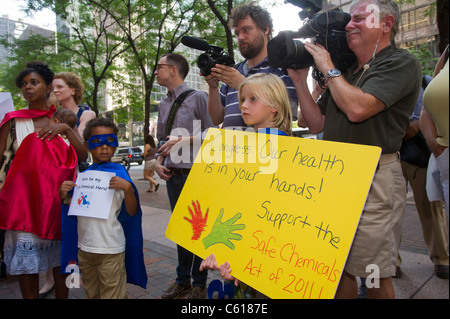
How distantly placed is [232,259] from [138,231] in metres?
1.12

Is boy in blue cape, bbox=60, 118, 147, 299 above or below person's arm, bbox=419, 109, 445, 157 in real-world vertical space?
below

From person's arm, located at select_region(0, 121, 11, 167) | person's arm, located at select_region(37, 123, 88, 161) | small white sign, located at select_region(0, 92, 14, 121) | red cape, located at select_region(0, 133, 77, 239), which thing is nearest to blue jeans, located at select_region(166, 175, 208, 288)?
person's arm, located at select_region(37, 123, 88, 161)

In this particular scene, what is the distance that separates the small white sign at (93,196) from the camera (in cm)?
224

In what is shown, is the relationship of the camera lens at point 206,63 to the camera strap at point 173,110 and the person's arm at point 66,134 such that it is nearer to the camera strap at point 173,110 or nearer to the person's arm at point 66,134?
the camera strap at point 173,110

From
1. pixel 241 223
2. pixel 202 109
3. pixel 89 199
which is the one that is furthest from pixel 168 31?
pixel 241 223

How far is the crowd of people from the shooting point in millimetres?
1559

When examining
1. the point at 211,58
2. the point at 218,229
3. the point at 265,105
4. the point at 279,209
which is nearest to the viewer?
the point at 279,209

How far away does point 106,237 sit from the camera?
7.36ft

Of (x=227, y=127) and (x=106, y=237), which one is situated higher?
(x=227, y=127)

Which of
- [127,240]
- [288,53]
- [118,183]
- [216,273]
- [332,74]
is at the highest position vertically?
[288,53]

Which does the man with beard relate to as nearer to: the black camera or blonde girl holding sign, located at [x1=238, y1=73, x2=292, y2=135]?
the black camera

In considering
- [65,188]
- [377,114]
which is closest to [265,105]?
[377,114]

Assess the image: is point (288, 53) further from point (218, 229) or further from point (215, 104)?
point (218, 229)

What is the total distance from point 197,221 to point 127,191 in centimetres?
82
